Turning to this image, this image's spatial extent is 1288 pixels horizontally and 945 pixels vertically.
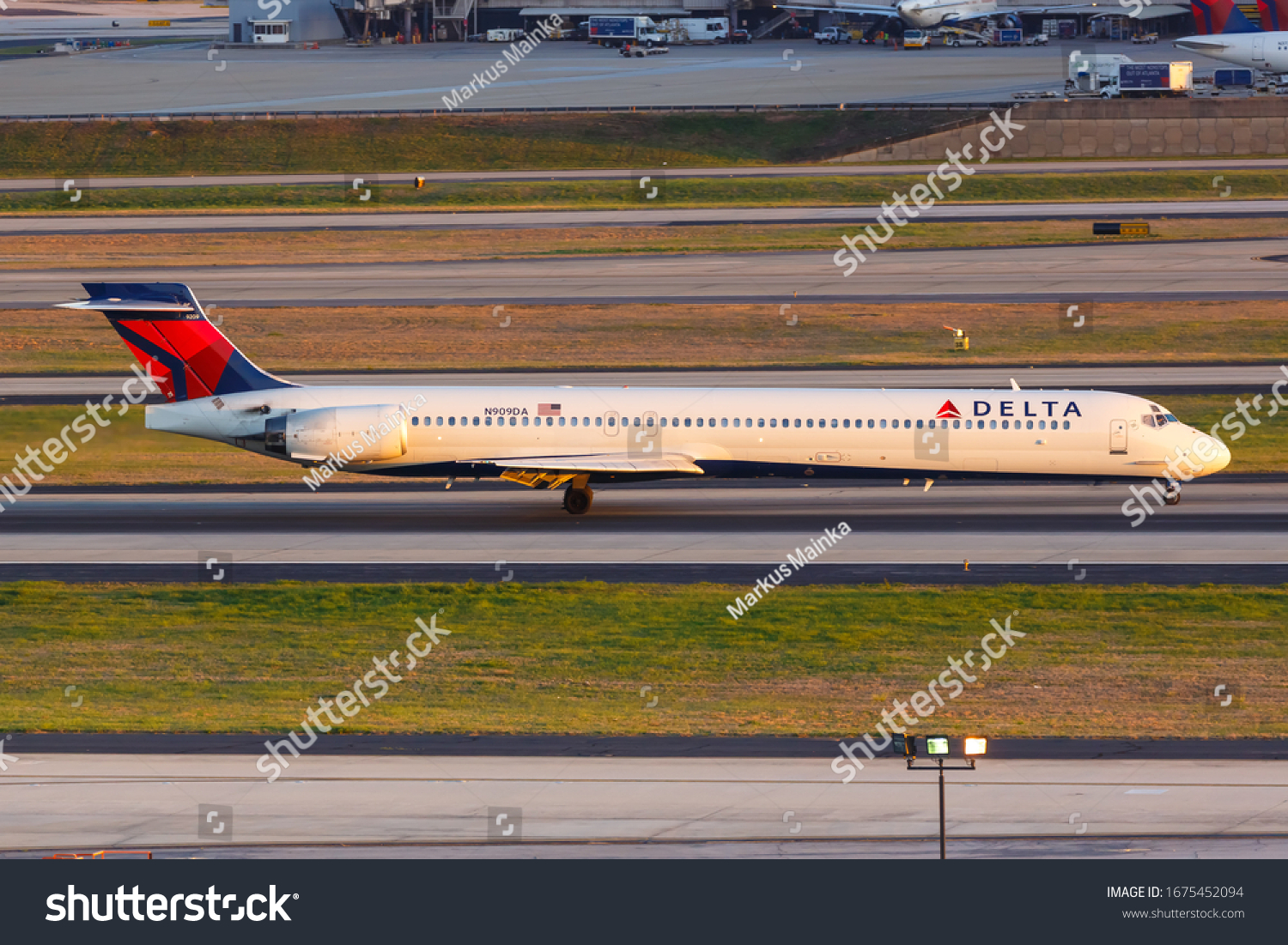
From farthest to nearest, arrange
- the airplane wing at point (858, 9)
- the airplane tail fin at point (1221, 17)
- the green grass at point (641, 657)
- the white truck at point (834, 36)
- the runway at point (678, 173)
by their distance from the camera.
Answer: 1. the white truck at point (834, 36)
2. the airplane wing at point (858, 9)
3. the airplane tail fin at point (1221, 17)
4. the runway at point (678, 173)
5. the green grass at point (641, 657)

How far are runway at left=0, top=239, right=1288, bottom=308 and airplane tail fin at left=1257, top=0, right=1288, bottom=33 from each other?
169 feet

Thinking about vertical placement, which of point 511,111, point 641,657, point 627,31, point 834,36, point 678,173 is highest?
point 627,31

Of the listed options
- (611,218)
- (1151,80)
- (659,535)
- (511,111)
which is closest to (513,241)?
(611,218)

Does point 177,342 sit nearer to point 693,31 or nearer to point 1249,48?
point 1249,48

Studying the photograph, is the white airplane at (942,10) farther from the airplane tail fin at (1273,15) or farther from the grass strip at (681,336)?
the grass strip at (681,336)

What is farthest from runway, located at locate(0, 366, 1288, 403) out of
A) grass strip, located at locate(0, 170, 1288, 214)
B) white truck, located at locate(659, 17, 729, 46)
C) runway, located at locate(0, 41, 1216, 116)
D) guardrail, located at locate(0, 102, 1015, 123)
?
white truck, located at locate(659, 17, 729, 46)

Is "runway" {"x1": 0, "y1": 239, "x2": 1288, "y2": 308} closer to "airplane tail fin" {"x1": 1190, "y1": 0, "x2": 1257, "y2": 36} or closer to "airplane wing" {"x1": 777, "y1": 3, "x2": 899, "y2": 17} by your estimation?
"airplane tail fin" {"x1": 1190, "y1": 0, "x2": 1257, "y2": 36}

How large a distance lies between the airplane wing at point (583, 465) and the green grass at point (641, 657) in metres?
6.27

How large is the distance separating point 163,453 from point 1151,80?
82.2 meters

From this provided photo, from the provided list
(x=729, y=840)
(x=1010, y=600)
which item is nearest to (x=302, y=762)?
(x=729, y=840)

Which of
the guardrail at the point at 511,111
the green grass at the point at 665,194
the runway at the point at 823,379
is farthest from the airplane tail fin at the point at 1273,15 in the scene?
the runway at the point at 823,379

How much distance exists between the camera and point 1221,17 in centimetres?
12219

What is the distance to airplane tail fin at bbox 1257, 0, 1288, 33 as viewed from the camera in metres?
124

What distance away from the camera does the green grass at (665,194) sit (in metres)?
95.1
